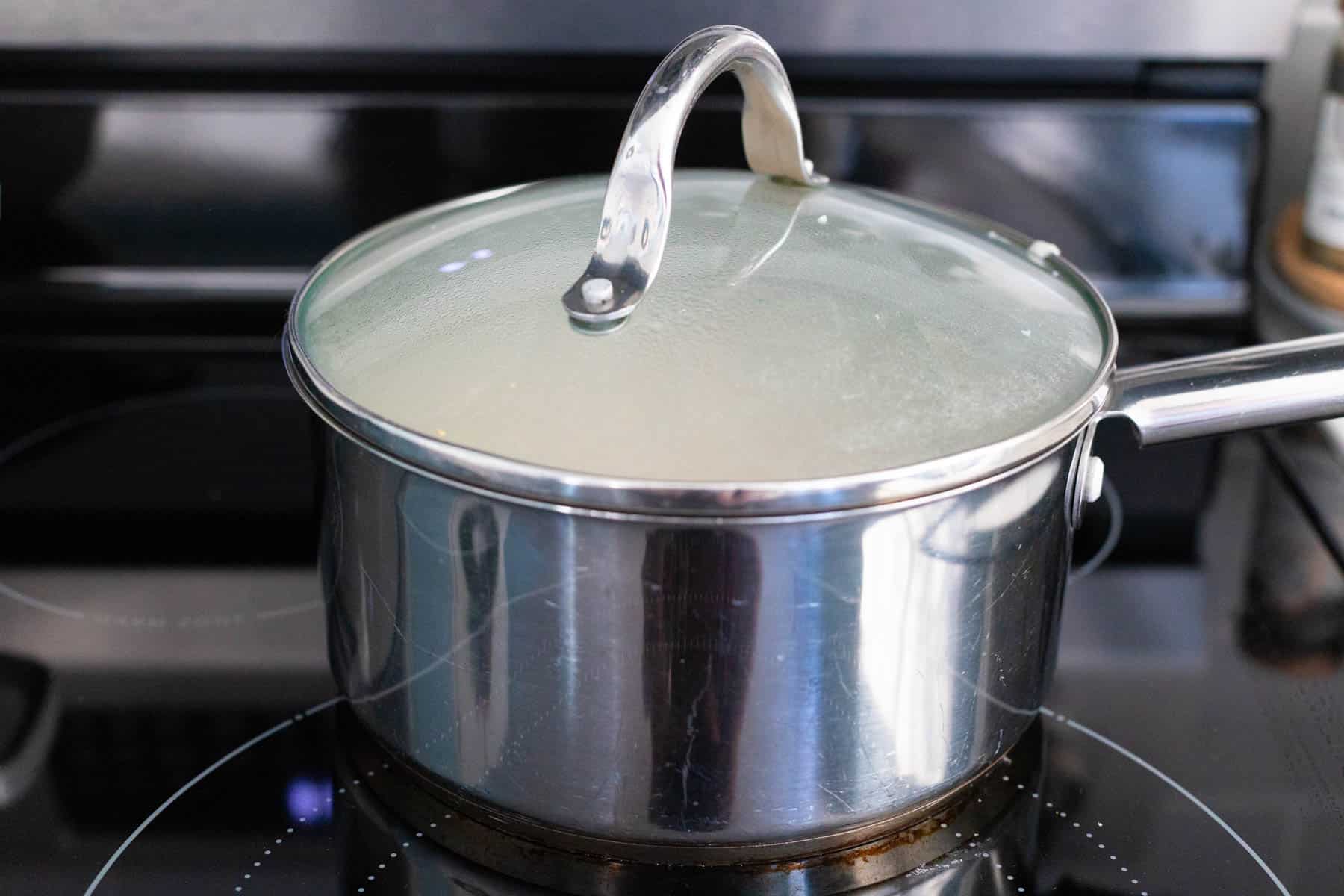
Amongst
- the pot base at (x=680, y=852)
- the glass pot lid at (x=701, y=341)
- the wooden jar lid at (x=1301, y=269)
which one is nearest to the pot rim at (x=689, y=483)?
the glass pot lid at (x=701, y=341)

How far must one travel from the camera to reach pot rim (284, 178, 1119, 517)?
1.11 feet

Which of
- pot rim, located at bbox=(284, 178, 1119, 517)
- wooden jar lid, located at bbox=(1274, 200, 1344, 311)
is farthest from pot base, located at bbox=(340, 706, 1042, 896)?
wooden jar lid, located at bbox=(1274, 200, 1344, 311)

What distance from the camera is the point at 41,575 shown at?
1.89ft

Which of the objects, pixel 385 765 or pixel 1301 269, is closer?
pixel 385 765

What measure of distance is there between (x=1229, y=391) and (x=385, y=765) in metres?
0.32

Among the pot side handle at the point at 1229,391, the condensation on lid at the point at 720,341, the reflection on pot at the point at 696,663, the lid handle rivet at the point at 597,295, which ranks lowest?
the reflection on pot at the point at 696,663

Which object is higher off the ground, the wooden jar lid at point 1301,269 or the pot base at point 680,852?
the wooden jar lid at point 1301,269

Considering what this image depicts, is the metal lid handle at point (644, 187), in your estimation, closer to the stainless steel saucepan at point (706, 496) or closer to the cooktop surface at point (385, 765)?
the stainless steel saucepan at point (706, 496)

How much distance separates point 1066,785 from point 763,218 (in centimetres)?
23

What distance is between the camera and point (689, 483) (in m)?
0.34

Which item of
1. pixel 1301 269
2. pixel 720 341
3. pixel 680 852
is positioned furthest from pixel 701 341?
pixel 1301 269

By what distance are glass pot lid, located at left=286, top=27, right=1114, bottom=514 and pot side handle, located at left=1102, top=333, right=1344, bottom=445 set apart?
0.08 feet

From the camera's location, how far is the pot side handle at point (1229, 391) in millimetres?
431

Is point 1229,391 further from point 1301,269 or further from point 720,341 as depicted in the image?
point 1301,269
